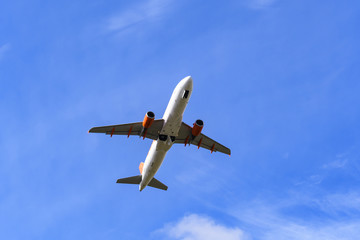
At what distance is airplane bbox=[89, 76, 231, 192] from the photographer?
41781 millimetres

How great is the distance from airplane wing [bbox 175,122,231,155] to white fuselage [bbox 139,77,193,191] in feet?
8.63

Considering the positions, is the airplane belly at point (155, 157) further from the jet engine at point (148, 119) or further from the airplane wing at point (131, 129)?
the jet engine at point (148, 119)

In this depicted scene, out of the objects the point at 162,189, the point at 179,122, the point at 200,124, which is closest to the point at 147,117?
the point at 179,122

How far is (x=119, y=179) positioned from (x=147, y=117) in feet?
40.2

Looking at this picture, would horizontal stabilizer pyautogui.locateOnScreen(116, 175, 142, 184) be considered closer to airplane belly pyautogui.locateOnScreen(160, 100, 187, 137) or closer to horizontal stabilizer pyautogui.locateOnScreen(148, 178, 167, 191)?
horizontal stabilizer pyautogui.locateOnScreen(148, 178, 167, 191)

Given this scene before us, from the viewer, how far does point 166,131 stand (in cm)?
4444

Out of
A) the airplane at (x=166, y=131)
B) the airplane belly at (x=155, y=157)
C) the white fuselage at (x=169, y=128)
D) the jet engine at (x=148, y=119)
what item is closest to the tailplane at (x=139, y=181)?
the airplane at (x=166, y=131)

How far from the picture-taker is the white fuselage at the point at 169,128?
41219 mm

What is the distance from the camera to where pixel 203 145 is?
5000cm

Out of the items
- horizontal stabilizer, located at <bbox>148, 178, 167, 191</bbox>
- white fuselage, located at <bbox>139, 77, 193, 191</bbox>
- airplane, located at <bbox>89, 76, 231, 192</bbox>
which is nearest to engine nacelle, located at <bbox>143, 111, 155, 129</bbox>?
airplane, located at <bbox>89, 76, 231, 192</bbox>

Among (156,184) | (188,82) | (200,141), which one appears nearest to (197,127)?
(200,141)

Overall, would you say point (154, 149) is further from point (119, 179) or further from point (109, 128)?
point (119, 179)

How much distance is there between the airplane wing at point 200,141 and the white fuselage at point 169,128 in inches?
104

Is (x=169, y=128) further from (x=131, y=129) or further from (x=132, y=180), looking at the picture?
(x=132, y=180)
